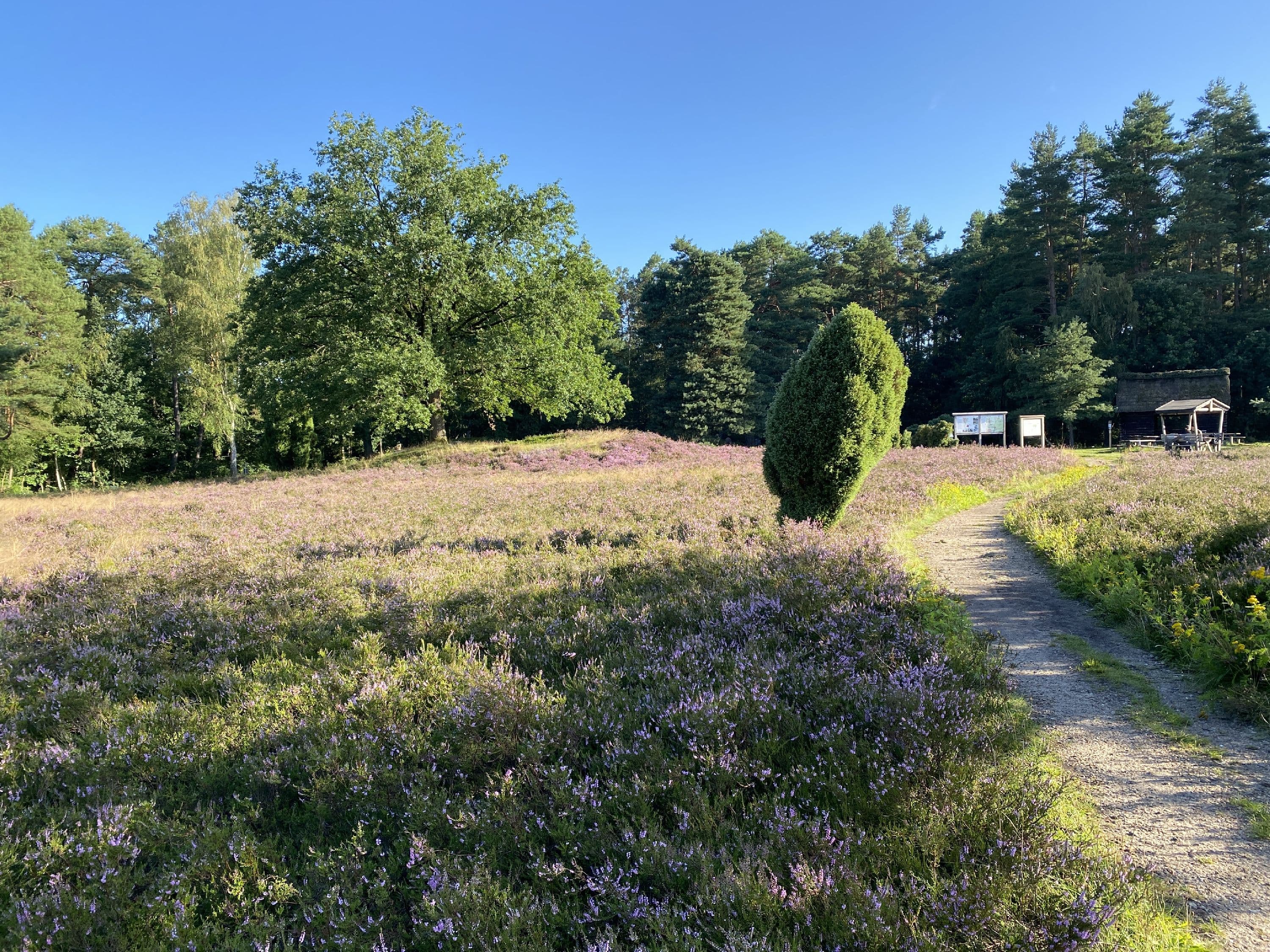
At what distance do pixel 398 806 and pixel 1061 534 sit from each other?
9.89m

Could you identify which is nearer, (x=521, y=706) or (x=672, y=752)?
(x=672, y=752)

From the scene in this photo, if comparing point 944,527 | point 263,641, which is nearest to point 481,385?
point 944,527

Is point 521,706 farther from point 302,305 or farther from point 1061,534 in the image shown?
point 302,305

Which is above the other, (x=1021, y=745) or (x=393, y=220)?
(x=393, y=220)

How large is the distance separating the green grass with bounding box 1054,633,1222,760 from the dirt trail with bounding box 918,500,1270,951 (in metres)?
0.07

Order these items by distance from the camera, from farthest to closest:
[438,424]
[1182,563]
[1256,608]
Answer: [438,424]
[1182,563]
[1256,608]

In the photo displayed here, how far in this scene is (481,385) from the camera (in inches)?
1147

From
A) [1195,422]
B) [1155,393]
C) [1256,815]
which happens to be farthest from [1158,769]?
[1155,393]

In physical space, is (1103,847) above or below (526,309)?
below

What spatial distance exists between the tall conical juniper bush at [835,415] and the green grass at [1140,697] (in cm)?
375

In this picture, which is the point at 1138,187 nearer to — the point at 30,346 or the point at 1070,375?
the point at 1070,375

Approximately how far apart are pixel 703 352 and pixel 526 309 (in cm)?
2755

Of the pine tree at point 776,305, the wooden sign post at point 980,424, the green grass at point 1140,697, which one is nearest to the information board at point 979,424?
the wooden sign post at point 980,424

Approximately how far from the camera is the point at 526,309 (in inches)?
1111
